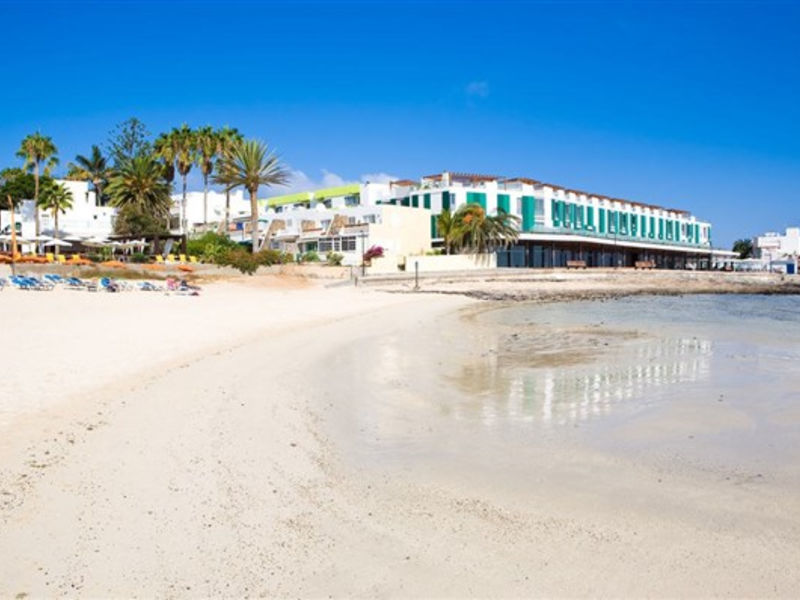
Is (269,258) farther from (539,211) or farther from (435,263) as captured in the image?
(539,211)

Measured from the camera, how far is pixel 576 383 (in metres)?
10.8

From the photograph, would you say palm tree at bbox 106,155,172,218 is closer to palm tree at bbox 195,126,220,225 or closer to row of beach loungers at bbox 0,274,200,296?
palm tree at bbox 195,126,220,225

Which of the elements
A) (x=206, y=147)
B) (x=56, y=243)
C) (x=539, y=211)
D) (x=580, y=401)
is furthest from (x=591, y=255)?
(x=580, y=401)

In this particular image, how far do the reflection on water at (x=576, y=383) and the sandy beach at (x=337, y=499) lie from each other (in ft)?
1.42

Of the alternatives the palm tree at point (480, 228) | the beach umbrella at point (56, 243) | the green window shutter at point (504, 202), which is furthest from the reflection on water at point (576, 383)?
the green window shutter at point (504, 202)

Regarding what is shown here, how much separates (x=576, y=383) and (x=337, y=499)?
21.3 feet

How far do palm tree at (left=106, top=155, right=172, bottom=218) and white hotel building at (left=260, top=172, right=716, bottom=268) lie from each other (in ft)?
41.1

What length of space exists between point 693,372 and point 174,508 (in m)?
9.80

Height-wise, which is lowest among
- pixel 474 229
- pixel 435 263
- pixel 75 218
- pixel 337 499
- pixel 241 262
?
pixel 337 499

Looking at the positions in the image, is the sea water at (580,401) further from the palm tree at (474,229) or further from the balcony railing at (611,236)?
the balcony railing at (611,236)

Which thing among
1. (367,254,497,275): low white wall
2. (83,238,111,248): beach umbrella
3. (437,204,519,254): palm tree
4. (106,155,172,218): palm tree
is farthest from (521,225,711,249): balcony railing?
(83,238,111,248): beach umbrella

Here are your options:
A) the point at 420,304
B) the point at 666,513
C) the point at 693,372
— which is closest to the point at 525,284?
the point at 420,304

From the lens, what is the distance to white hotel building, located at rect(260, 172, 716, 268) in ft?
205

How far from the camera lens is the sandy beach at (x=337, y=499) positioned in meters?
3.93
